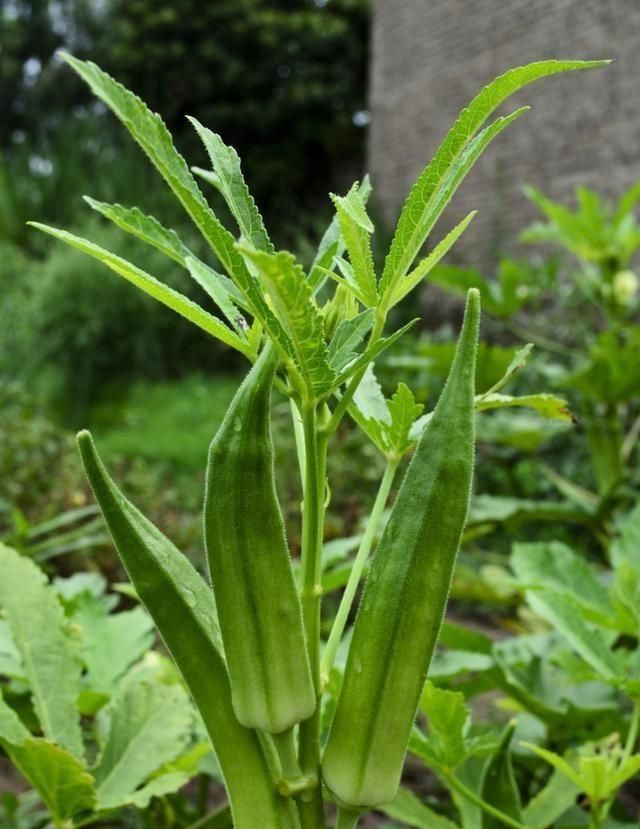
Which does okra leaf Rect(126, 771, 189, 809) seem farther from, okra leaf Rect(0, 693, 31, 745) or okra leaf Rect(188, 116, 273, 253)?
okra leaf Rect(188, 116, 273, 253)

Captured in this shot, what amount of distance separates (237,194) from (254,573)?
18cm

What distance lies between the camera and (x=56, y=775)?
0.58 meters

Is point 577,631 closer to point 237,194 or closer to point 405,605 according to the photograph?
point 405,605

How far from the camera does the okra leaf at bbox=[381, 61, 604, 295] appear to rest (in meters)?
0.41

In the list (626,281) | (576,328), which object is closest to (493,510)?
(626,281)

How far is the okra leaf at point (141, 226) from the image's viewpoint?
1.46 ft

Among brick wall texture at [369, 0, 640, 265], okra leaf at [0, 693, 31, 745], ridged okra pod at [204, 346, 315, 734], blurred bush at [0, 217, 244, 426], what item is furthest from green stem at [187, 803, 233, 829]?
blurred bush at [0, 217, 244, 426]

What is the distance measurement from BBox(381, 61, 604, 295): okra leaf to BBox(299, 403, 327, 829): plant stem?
0.09 m

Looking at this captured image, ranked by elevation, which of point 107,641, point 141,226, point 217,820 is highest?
point 141,226

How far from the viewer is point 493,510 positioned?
1.83m

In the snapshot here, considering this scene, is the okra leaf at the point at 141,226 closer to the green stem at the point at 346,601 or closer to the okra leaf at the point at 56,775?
the green stem at the point at 346,601

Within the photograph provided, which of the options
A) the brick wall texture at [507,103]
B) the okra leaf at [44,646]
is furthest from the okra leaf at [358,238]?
the brick wall texture at [507,103]

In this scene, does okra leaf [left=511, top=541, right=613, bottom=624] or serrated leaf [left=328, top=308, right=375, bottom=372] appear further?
okra leaf [left=511, top=541, right=613, bottom=624]

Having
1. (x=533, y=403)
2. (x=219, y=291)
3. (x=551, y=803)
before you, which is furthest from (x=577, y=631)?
(x=219, y=291)
